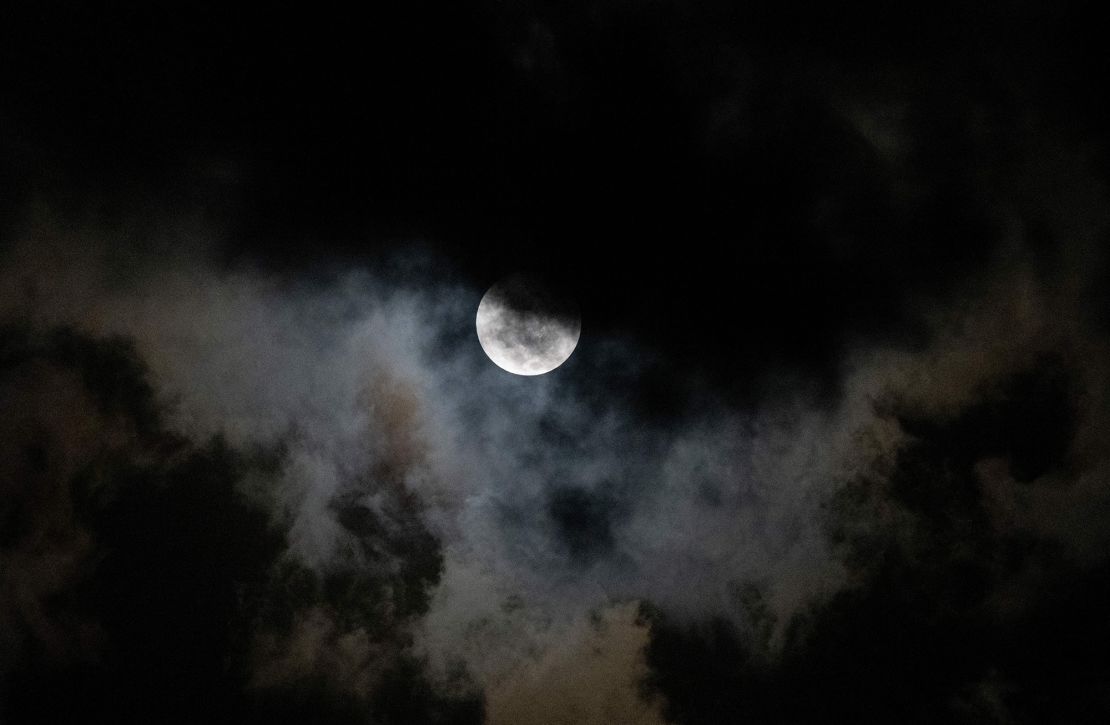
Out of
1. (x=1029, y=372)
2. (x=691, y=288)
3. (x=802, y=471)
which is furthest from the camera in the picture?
(x=691, y=288)

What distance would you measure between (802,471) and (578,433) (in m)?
6.38

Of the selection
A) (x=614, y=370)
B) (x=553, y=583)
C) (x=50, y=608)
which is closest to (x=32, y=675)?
(x=50, y=608)

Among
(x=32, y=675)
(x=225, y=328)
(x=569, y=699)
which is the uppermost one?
(x=225, y=328)

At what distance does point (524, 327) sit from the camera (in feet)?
59.6

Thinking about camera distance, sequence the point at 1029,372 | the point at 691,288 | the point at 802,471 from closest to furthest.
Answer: the point at 1029,372
the point at 802,471
the point at 691,288

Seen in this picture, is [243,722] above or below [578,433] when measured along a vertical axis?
below

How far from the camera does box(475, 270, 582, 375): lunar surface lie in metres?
18.1

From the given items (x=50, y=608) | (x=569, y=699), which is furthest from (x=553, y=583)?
(x=50, y=608)

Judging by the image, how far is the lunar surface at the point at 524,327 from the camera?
59.5 ft

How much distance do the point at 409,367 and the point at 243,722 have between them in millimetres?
10936

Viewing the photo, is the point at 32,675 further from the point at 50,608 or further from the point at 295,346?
the point at 295,346

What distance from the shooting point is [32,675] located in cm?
1736

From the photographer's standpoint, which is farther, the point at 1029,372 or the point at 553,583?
the point at 553,583

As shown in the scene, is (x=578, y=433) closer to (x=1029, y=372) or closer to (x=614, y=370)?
(x=614, y=370)
